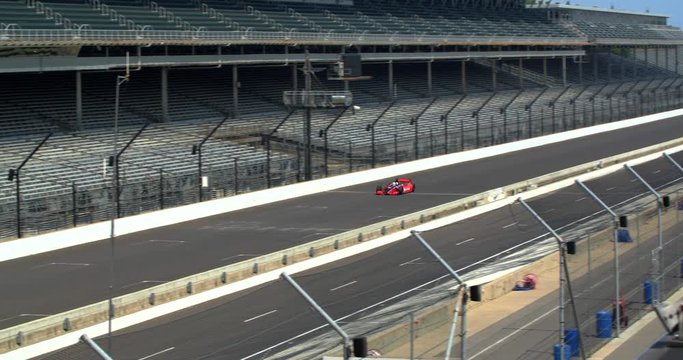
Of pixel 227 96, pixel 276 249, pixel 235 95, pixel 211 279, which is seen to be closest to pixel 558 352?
pixel 211 279

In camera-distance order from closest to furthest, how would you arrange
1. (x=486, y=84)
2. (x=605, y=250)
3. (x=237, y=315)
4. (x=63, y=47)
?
1. (x=237, y=315)
2. (x=605, y=250)
3. (x=63, y=47)
4. (x=486, y=84)

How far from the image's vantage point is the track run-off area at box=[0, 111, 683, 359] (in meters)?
14.6

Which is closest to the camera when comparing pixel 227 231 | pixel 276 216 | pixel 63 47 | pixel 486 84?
pixel 227 231

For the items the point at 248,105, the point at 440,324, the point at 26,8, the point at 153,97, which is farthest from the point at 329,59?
the point at 440,324

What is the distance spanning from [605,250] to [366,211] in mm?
18809

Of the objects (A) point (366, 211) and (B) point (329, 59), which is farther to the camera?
(B) point (329, 59)

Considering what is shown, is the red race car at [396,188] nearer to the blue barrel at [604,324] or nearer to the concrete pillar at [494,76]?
the blue barrel at [604,324]

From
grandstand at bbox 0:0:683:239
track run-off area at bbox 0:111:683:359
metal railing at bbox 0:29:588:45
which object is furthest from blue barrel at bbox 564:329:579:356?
metal railing at bbox 0:29:588:45

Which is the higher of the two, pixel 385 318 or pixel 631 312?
pixel 385 318

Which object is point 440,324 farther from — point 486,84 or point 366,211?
point 486,84

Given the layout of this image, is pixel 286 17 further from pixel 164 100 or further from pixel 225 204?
pixel 225 204

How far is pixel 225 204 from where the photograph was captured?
39.3 m

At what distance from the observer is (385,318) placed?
49.4 ft

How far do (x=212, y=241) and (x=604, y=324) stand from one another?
15.8 m
